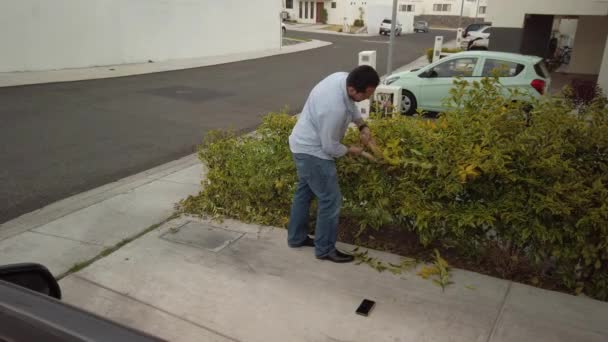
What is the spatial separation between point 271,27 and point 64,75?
1477 cm

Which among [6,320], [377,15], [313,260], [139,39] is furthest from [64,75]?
[377,15]

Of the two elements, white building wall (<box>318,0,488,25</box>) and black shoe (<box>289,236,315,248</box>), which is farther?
white building wall (<box>318,0,488,25</box>)

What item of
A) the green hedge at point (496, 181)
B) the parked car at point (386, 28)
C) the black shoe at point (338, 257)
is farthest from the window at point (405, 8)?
the black shoe at point (338, 257)

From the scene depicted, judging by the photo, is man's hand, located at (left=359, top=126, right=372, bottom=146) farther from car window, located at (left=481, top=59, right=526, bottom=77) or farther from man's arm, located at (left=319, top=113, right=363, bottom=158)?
car window, located at (left=481, top=59, right=526, bottom=77)

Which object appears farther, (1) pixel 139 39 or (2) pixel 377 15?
(2) pixel 377 15

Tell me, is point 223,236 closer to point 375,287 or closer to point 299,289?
point 299,289

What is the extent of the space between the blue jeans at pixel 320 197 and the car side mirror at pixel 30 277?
231 centimetres

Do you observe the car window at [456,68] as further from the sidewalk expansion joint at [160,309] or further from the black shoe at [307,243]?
the sidewalk expansion joint at [160,309]

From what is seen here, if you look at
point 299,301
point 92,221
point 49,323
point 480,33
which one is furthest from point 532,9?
point 480,33

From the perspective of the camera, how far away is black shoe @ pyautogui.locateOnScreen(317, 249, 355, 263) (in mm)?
4285

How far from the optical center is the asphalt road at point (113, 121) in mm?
6617

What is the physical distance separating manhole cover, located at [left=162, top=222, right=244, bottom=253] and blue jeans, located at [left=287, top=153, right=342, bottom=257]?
0.75 metres

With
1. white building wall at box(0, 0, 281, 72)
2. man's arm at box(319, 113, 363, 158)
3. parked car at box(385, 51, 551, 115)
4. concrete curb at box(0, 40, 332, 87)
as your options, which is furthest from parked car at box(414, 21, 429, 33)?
man's arm at box(319, 113, 363, 158)

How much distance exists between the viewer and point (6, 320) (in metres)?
1.36
